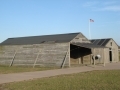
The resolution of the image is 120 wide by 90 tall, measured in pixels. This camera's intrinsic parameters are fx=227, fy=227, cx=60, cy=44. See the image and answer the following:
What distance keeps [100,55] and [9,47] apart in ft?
41.4

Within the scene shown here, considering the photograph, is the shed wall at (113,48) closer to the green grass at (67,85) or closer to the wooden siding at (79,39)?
the wooden siding at (79,39)

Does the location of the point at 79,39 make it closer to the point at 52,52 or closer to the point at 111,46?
the point at 52,52

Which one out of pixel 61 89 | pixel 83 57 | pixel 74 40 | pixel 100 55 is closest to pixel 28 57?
pixel 74 40

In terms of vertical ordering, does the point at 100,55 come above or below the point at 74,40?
below

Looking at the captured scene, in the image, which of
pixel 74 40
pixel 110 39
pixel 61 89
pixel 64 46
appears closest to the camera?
pixel 61 89

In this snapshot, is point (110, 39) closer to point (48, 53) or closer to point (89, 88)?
point (48, 53)

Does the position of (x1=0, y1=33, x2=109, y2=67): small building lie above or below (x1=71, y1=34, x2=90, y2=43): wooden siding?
below

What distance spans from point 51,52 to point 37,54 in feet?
6.03

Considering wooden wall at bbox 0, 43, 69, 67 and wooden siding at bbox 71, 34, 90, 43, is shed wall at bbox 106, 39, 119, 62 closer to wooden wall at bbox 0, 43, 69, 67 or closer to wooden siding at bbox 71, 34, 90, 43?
wooden siding at bbox 71, 34, 90, 43

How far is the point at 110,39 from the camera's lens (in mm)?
34656

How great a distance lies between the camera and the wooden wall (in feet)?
80.5

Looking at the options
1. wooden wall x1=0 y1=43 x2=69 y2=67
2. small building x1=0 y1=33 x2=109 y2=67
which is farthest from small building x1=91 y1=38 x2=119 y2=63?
wooden wall x1=0 y1=43 x2=69 y2=67

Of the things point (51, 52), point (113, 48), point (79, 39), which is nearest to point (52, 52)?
point (51, 52)

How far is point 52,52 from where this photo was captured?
82.5 feet
